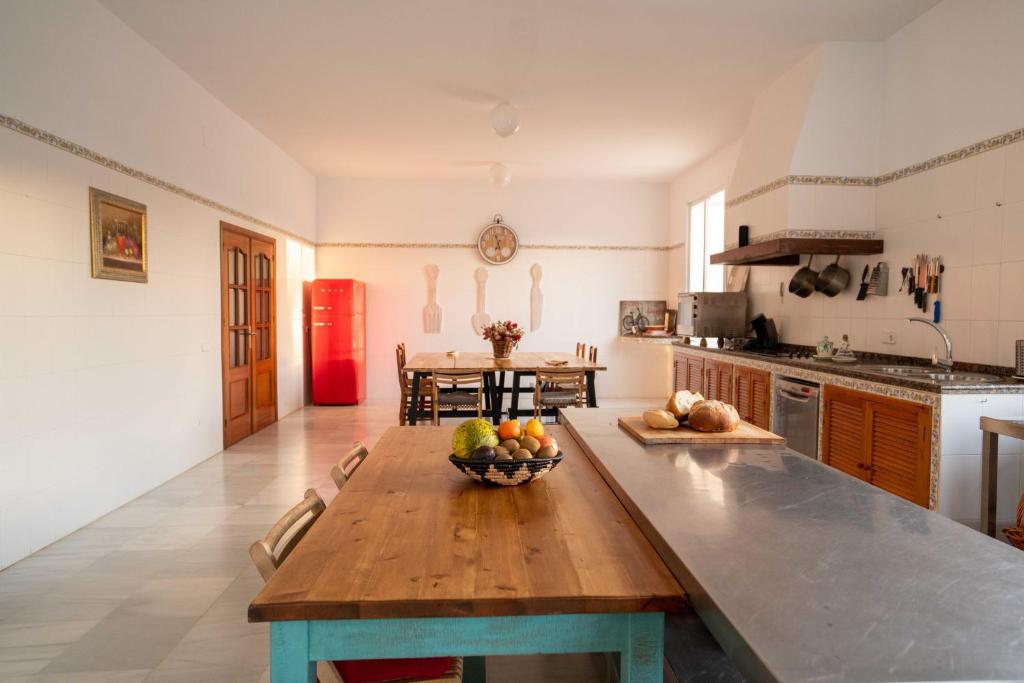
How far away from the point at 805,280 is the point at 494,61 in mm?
3052

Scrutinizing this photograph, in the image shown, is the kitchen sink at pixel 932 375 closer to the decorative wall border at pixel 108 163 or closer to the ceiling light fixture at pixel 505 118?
the ceiling light fixture at pixel 505 118

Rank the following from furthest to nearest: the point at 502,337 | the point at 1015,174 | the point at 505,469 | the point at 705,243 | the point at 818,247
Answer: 1. the point at 705,243
2. the point at 502,337
3. the point at 818,247
4. the point at 1015,174
5. the point at 505,469

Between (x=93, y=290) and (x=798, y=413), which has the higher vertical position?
(x=93, y=290)

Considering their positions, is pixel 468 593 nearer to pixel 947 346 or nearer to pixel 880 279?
pixel 947 346

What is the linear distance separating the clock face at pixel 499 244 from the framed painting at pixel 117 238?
17.0 ft

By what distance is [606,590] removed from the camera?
1.14 meters

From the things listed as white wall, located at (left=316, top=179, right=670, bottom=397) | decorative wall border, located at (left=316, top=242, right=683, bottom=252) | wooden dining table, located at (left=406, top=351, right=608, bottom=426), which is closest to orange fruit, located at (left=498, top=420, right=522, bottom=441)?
wooden dining table, located at (left=406, top=351, right=608, bottom=426)

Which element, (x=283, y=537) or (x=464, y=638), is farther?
(x=283, y=537)

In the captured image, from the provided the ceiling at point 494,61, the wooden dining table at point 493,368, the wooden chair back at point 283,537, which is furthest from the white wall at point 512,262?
the wooden chair back at point 283,537

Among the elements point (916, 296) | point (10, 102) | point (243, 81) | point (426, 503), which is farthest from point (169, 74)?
point (916, 296)

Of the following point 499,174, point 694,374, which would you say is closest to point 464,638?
point 694,374

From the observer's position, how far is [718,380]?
595cm

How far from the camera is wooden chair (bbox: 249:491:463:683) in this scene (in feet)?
4.55

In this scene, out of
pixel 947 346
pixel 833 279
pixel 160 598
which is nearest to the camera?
pixel 160 598
